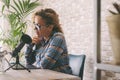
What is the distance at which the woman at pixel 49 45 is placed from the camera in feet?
8.04

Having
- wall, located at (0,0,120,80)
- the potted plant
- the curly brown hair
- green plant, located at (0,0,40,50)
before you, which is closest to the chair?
wall, located at (0,0,120,80)

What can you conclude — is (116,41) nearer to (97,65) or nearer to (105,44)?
(97,65)

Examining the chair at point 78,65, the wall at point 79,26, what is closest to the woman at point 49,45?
the chair at point 78,65

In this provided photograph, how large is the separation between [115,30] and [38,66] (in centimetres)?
145

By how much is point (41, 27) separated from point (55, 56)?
1.35 feet

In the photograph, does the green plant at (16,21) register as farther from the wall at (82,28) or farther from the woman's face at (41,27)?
the woman's face at (41,27)

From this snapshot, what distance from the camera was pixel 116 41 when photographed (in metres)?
1.30

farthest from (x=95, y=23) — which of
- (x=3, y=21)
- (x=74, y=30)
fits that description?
(x=3, y=21)

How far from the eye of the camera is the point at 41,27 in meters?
2.68

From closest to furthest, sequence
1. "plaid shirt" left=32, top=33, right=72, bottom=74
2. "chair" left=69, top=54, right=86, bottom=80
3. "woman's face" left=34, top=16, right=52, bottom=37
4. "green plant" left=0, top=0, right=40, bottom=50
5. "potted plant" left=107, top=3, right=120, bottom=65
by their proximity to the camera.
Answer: "potted plant" left=107, top=3, right=120, bottom=65, "plaid shirt" left=32, top=33, right=72, bottom=74, "woman's face" left=34, top=16, right=52, bottom=37, "chair" left=69, top=54, right=86, bottom=80, "green plant" left=0, top=0, right=40, bottom=50

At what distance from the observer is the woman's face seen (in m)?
2.69

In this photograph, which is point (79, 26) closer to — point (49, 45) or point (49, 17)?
point (49, 17)

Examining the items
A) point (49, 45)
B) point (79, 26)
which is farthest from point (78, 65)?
point (79, 26)

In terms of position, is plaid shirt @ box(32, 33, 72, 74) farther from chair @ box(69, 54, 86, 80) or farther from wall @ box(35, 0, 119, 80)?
wall @ box(35, 0, 119, 80)
